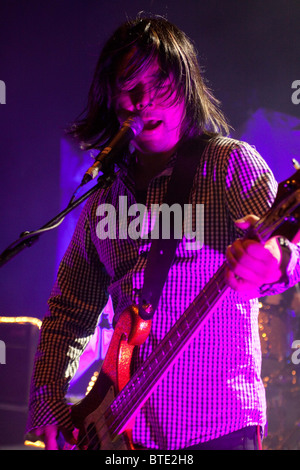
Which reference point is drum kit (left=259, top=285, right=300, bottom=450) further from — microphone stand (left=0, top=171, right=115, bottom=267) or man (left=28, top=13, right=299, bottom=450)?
microphone stand (left=0, top=171, right=115, bottom=267)

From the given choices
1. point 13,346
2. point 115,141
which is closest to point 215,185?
point 115,141

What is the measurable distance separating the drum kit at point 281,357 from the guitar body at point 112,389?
3210 millimetres

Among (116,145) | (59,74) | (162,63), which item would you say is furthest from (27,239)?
(59,74)

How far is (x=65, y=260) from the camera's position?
210 centimetres

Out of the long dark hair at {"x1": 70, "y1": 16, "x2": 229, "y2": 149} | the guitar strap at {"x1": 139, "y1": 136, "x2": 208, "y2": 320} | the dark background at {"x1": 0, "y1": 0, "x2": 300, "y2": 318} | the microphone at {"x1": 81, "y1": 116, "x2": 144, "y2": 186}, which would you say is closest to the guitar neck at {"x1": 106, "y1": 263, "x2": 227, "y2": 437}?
the guitar strap at {"x1": 139, "y1": 136, "x2": 208, "y2": 320}

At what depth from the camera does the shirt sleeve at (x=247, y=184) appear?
1.43 meters

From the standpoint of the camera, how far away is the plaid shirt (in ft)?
4.64

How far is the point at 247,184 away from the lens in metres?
1.50

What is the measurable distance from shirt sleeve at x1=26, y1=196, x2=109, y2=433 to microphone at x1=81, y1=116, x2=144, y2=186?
1.76 ft

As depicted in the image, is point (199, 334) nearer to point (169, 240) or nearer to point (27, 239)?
point (169, 240)

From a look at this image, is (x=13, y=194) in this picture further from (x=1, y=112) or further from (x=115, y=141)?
(x=115, y=141)

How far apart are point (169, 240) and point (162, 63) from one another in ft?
2.37

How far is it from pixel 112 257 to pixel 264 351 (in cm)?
325

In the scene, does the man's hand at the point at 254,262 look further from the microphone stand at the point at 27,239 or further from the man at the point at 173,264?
the microphone stand at the point at 27,239
